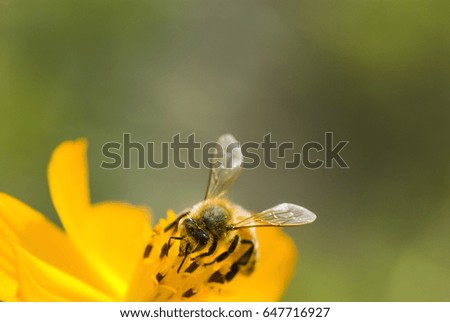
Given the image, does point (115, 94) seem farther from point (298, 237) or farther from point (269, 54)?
point (298, 237)

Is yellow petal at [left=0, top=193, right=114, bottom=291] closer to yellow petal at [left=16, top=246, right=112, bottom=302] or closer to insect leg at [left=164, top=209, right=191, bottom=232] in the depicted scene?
yellow petal at [left=16, top=246, right=112, bottom=302]

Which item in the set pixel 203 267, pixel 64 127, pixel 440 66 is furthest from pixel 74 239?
→ pixel 440 66

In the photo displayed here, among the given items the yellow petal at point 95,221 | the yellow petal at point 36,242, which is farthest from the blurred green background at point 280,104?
the yellow petal at point 36,242

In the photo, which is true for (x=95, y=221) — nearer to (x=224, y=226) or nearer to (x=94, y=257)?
(x=94, y=257)

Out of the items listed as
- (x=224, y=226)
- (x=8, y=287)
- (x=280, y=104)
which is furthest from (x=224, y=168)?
(x=280, y=104)

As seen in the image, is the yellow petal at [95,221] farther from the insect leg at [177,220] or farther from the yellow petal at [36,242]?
the insect leg at [177,220]

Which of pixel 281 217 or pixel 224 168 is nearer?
pixel 281 217

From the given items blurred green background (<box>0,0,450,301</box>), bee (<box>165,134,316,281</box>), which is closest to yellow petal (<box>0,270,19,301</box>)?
bee (<box>165,134,316,281</box>)
